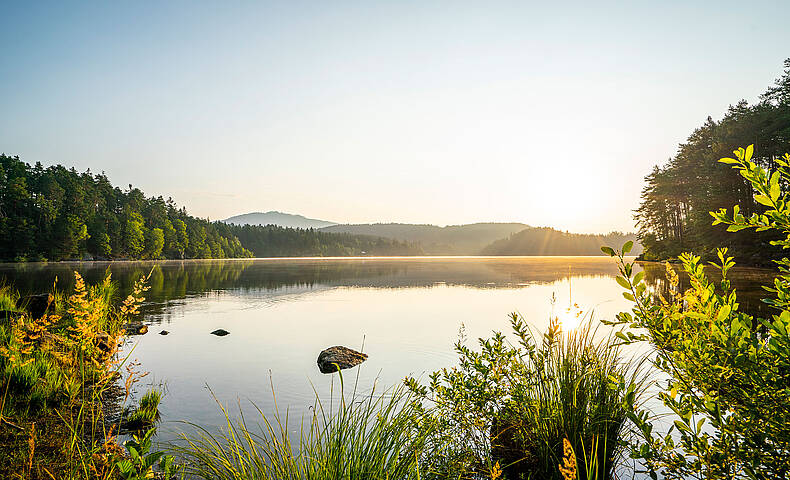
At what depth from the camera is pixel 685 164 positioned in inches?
2216

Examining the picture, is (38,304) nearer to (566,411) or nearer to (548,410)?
(548,410)

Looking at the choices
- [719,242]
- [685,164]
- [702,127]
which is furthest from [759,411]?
[702,127]

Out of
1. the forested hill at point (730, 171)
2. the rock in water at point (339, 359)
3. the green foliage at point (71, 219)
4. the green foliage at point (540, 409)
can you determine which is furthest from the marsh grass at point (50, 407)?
the green foliage at point (71, 219)

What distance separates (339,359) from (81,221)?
97.5 metres

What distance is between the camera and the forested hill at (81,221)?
80938mm

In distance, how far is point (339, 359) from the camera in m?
11.2

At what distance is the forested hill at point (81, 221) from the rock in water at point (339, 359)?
93.2m

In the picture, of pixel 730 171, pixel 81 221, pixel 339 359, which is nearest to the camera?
pixel 339 359

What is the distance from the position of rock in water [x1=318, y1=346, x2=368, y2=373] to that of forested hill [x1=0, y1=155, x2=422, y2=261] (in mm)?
93193

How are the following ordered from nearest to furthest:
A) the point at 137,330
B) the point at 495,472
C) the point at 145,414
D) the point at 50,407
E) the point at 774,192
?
the point at 495,472, the point at 774,192, the point at 50,407, the point at 145,414, the point at 137,330

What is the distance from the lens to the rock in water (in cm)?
1109

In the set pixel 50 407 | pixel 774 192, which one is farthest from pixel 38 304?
pixel 774 192

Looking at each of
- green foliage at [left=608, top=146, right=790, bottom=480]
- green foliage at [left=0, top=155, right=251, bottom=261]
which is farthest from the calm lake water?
green foliage at [left=0, top=155, right=251, bottom=261]

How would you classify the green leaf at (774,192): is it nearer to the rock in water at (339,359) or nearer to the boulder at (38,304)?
the rock in water at (339,359)
